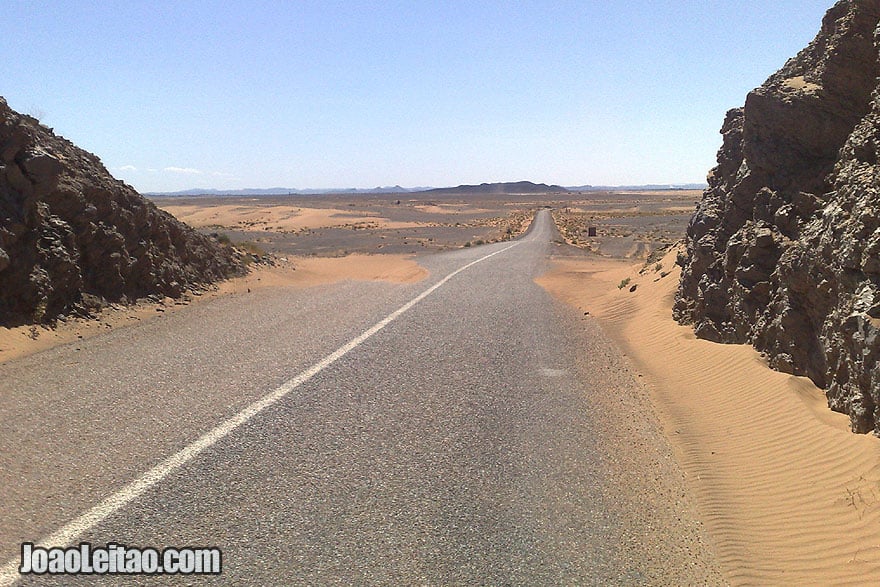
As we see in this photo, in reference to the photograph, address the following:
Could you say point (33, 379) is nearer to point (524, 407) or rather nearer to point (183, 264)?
point (524, 407)

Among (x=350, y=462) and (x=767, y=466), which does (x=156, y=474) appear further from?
(x=767, y=466)

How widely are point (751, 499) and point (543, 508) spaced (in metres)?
1.81

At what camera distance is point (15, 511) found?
419cm

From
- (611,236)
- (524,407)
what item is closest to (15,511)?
(524,407)

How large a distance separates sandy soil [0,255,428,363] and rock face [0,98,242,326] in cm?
33

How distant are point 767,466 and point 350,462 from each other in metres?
3.66

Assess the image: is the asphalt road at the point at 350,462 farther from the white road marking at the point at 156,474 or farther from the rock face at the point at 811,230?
the rock face at the point at 811,230

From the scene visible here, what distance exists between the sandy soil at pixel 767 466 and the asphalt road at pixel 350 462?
33cm

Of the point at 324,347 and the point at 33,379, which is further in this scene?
the point at 324,347

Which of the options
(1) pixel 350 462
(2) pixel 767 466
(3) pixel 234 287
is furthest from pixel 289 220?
(2) pixel 767 466

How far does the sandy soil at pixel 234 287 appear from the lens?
907 cm

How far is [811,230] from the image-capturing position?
752cm

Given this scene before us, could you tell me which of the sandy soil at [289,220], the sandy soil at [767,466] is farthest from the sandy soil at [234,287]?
the sandy soil at [289,220]

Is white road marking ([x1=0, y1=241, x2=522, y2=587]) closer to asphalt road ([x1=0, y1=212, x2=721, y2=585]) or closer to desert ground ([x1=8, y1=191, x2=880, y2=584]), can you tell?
asphalt road ([x1=0, y1=212, x2=721, y2=585])
